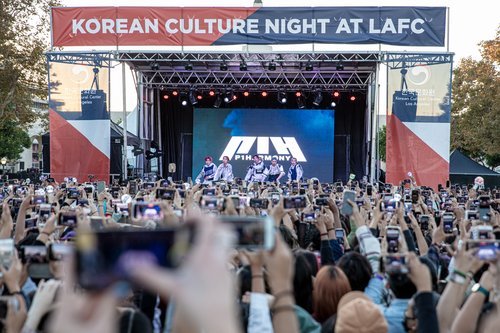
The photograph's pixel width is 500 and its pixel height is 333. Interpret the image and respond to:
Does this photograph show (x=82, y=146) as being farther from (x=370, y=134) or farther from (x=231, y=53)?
(x=370, y=134)

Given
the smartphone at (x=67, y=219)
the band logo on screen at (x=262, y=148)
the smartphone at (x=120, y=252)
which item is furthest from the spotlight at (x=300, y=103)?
the smartphone at (x=120, y=252)

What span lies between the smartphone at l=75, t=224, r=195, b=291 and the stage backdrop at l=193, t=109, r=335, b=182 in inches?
952

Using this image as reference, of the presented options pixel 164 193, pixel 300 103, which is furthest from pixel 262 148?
pixel 164 193

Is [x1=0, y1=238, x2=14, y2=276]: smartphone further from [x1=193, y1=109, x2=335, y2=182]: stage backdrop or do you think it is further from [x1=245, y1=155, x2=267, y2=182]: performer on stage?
[x1=193, y1=109, x2=335, y2=182]: stage backdrop

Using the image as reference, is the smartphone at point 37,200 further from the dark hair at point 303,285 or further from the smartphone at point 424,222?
the smartphone at point 424,222

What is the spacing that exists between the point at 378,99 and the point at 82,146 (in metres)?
9.84

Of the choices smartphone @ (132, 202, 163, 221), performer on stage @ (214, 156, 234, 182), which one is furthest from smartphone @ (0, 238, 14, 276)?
performer on stage @ (214, 156, 234, 182)

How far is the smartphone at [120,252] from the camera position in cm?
129

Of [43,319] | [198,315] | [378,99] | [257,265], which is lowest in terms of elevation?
[43,319]

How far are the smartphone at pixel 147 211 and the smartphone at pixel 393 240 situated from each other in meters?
1.58

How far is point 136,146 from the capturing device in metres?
22.3

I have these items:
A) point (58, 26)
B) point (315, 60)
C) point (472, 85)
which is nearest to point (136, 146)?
point (58, 26)

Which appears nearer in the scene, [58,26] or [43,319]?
[43,319]

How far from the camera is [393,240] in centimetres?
423
